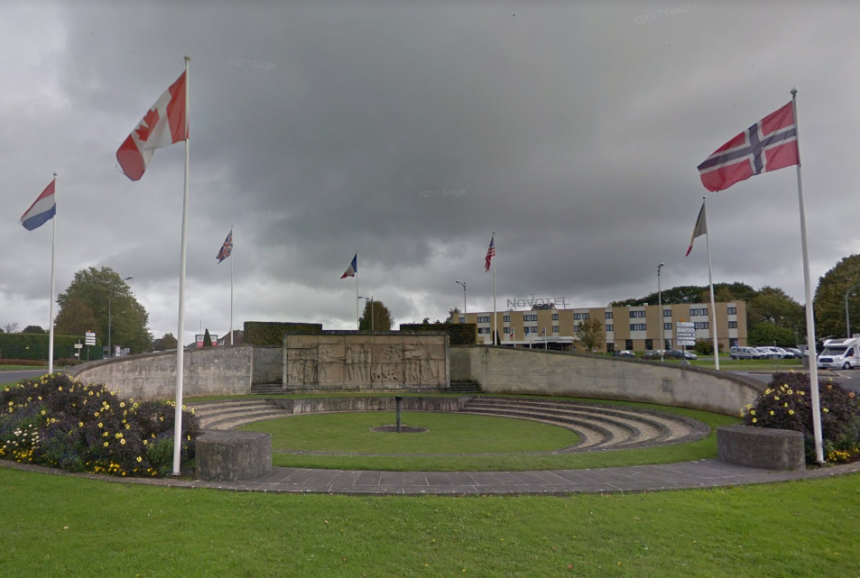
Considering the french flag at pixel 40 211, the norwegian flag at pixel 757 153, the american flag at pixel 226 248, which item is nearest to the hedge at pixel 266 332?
the american flag at pixel 226 248

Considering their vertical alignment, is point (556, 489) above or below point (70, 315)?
below

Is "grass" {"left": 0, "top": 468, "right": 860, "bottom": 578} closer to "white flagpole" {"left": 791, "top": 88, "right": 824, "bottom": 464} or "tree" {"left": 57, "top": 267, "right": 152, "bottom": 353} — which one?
"white flagpole" {"left": 791, "top": 88, "right": 824, "bottom": 464}

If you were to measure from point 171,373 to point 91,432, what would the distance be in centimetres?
1487

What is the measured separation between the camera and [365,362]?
1072 inches

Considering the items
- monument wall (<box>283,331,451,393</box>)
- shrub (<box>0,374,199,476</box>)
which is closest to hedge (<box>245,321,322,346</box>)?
monument wall (<box>283,331,451,393</box>)

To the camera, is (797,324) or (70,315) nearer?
(70,315)

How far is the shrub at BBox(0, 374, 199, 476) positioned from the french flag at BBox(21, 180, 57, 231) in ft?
16.3

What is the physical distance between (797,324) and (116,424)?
84.0 metres

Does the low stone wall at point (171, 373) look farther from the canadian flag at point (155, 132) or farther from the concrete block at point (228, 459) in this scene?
the concrete block at point (228, 459)

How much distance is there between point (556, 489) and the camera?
24.0 ft

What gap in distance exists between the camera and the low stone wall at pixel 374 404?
888 inches

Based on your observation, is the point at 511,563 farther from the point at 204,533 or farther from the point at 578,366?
the point at 578,366

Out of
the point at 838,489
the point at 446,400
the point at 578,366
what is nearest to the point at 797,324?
the point at 578,366

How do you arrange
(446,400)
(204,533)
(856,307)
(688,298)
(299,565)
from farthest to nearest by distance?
(688,298)
(856,307)
(446,400)
(204,533)
(299,565)
